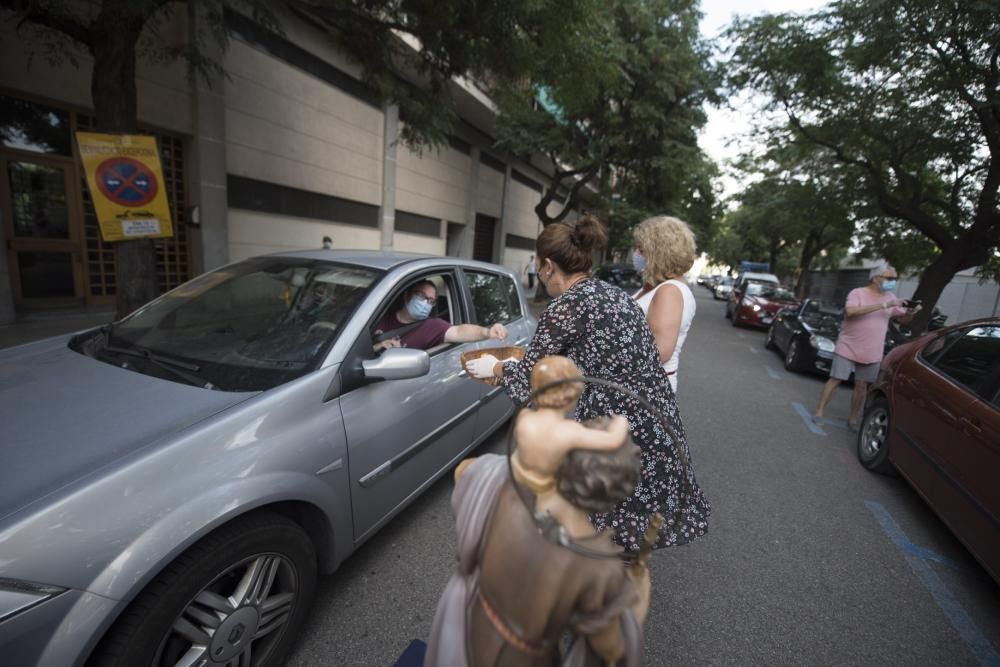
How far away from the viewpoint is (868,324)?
434 cm

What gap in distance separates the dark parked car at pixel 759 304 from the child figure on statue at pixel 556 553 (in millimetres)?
12902

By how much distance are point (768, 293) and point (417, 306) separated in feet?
44.5

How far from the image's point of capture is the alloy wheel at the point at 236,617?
1358 mm

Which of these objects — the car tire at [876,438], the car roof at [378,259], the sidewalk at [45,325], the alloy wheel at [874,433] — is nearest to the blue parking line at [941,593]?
the car tire at [876,438]

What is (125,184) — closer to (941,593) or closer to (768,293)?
(941,593)

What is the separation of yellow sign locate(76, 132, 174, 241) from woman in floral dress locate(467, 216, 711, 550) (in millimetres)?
3956

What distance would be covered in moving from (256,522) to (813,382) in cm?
802

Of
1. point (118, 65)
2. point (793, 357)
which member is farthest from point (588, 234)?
point (793, 357)

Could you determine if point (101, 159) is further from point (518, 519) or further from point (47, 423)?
point (518, 519)

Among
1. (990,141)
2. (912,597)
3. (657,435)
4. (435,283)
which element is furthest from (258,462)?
(990,141)

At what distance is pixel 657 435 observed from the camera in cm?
159

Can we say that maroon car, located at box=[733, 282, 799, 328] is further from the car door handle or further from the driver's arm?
the driver's arm

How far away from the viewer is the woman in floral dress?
1483mm

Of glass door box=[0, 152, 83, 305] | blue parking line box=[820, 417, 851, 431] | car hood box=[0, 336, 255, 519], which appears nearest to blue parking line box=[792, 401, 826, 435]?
blue parking line box=[820, 417, 851, 431]
